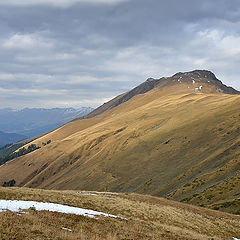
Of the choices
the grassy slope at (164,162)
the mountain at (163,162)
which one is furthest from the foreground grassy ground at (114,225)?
the mountain at (163,162)

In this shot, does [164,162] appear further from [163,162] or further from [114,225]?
[114,225]

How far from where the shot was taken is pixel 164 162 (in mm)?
90000

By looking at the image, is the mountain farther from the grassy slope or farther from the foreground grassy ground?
the foreground grassy ground

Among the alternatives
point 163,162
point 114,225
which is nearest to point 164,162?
point 163,162

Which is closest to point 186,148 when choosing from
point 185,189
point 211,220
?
point 185,189

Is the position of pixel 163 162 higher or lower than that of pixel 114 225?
lower

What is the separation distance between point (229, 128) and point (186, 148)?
17041 millimetres

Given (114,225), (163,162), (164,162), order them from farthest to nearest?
1. (163,162)
2. (164,162)
3. (114,225)

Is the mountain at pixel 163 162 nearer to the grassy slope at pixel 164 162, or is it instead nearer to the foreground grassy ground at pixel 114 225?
the grassy slope at pixel 164 162

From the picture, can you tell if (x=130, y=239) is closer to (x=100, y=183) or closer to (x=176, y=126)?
(x=100, y=183)

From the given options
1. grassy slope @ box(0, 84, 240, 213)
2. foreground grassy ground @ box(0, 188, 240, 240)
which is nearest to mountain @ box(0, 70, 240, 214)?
grassy slope @ box(0, 84, 240, 213)

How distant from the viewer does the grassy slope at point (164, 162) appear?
A: 182 ft

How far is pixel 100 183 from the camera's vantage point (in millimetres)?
96688

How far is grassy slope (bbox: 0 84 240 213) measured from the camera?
55.5 metres
